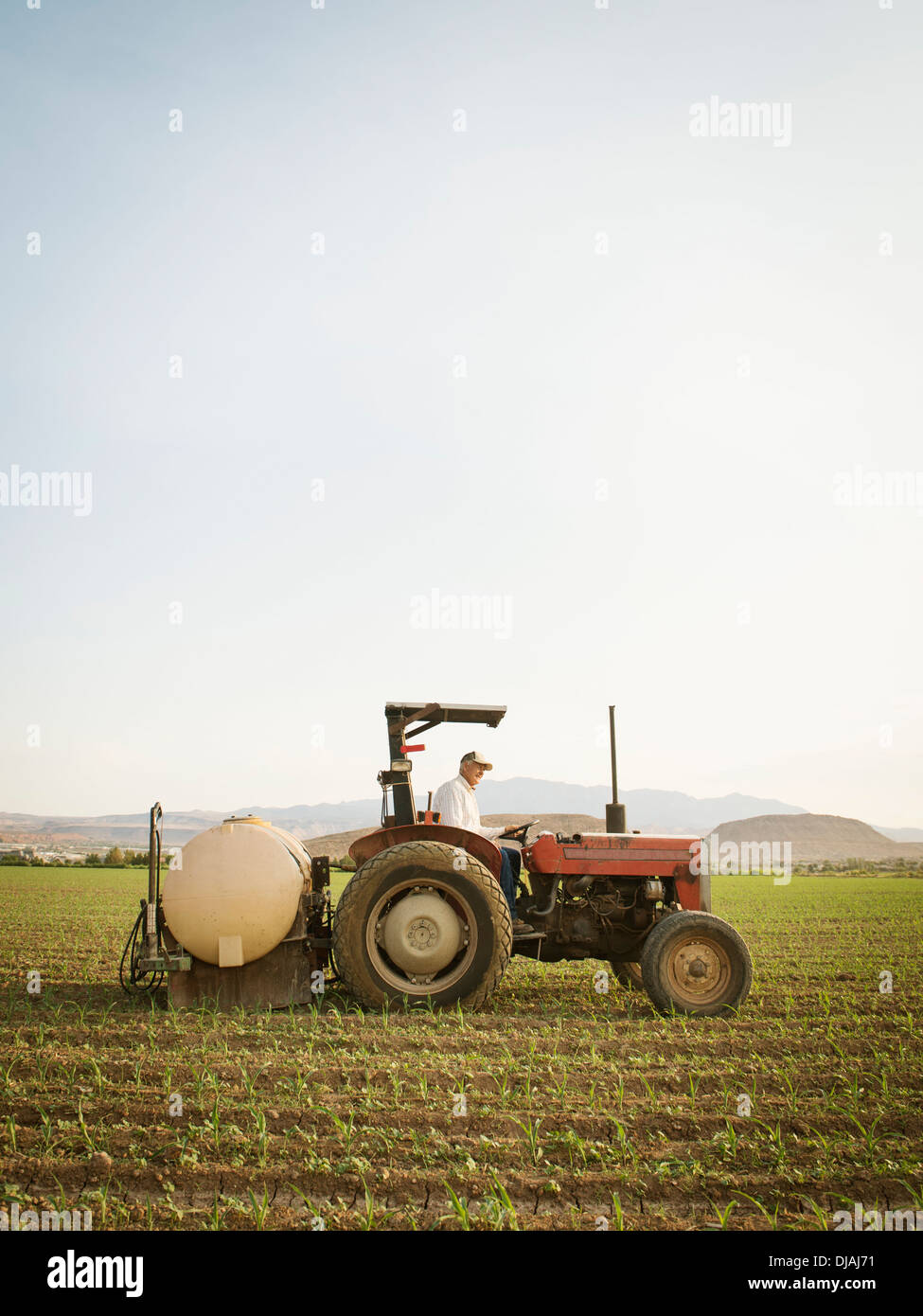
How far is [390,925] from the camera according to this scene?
21.8 feet

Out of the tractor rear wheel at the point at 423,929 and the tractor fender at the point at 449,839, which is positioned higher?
the tractor fender at the point at 449,839

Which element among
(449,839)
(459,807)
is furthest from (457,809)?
(449,839)

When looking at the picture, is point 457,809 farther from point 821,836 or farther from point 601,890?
point 821,836

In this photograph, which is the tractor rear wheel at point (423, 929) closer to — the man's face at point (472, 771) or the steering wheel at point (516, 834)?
the steering wheel at point (516, 834)

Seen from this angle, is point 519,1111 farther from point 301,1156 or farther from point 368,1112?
point 301,1156

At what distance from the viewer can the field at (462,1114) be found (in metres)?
3.65

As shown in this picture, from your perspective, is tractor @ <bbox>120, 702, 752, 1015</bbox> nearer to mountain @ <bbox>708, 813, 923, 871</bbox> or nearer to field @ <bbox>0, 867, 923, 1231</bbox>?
field @ <bbox>0, 867, 923, 1231</bbox>

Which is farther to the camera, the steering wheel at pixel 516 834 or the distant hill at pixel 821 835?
the distant hill at pixel 821 835

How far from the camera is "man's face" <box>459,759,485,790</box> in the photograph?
7.29m

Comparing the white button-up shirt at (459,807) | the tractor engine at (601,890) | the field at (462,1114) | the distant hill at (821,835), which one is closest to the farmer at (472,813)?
the white button-up shirt at (459,807)

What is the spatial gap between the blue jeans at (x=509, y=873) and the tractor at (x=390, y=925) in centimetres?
9

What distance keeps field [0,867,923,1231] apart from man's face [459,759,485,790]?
6.10ft

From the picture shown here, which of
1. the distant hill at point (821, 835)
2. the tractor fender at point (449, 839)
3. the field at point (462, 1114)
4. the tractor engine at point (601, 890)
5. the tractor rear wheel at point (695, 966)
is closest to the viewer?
the field at point (462, 1114)
